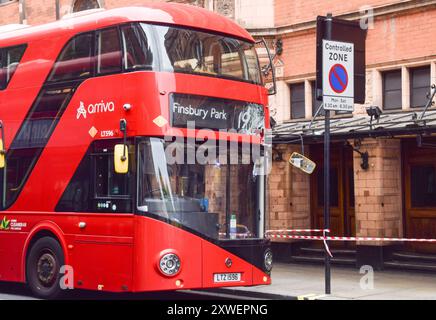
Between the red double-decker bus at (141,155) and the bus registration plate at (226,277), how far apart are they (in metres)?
0.02

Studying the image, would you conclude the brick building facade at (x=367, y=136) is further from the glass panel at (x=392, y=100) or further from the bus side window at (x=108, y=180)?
the bus side window at (x=108, y=180)

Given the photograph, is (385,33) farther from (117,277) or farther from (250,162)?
(117,277)

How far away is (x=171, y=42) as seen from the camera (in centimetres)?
1397

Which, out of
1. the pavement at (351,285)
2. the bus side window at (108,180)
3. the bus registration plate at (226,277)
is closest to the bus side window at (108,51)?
the bus side window at (108,180)

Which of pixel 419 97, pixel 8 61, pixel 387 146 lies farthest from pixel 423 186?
pixel 8 61

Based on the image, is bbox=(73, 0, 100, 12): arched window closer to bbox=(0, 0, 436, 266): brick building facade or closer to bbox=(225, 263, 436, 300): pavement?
bbox=(0, 0, 436, 266): brick building facade

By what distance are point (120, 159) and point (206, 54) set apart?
2.39 metres

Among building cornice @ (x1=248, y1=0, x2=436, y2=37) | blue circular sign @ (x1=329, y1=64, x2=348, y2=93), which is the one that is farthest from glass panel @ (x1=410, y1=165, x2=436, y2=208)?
blue circular sign @ (x1=329, y1=64, x2=348, y2=93)

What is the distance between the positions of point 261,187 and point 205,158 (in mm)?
1301

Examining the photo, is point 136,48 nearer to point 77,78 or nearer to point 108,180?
point 77,78

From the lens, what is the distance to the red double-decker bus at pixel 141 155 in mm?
13539

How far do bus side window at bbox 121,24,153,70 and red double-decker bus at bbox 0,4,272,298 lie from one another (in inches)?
0.7

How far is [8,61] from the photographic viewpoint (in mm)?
16531
